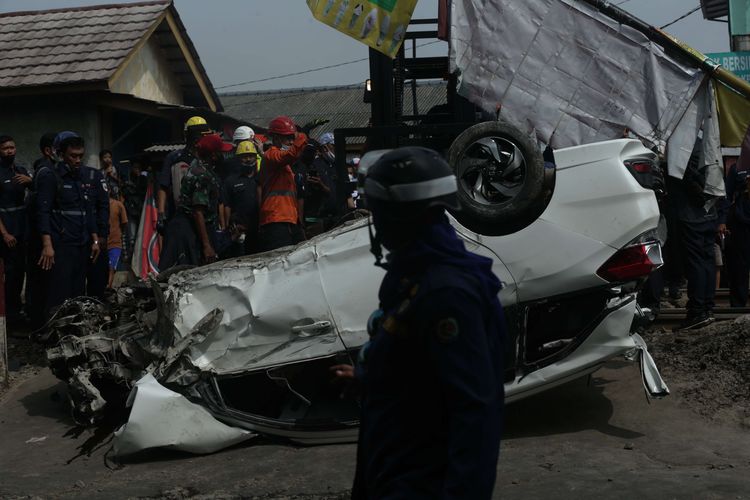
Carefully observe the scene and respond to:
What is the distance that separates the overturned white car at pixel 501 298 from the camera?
17.2ft

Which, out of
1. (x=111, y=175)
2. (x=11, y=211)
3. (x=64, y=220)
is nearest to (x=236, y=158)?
(x=64, y=220)

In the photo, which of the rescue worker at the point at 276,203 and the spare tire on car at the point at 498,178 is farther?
the rescue worker at the point at 276,203

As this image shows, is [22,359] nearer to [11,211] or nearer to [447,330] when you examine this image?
[11,211]

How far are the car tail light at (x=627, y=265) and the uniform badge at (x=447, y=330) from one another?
328cm

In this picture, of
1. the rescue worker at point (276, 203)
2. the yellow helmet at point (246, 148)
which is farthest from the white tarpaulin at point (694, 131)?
the yellow helmet at point (246, 148)

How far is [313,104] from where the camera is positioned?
43.5 meters

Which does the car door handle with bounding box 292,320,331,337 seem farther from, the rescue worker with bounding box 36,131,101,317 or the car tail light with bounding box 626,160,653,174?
the rescue worker with bounding box 36,131,101,317

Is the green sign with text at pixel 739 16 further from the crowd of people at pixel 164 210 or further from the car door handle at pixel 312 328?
the car door handle at pixel 312 328

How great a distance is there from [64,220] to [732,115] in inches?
225

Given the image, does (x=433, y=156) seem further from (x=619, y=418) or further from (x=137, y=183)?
(x=137, y=183)

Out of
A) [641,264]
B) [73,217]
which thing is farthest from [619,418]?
[73,217]

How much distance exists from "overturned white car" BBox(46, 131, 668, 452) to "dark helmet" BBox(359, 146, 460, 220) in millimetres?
2953

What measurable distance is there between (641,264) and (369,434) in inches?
131

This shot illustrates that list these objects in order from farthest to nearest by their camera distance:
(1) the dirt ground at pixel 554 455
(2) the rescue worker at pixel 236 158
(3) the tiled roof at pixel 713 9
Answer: (3) the tiled roof at pixel 713 9
(2) the rescue worker at pixel 236 158
(1) the dirt ground at pixel 554 455
